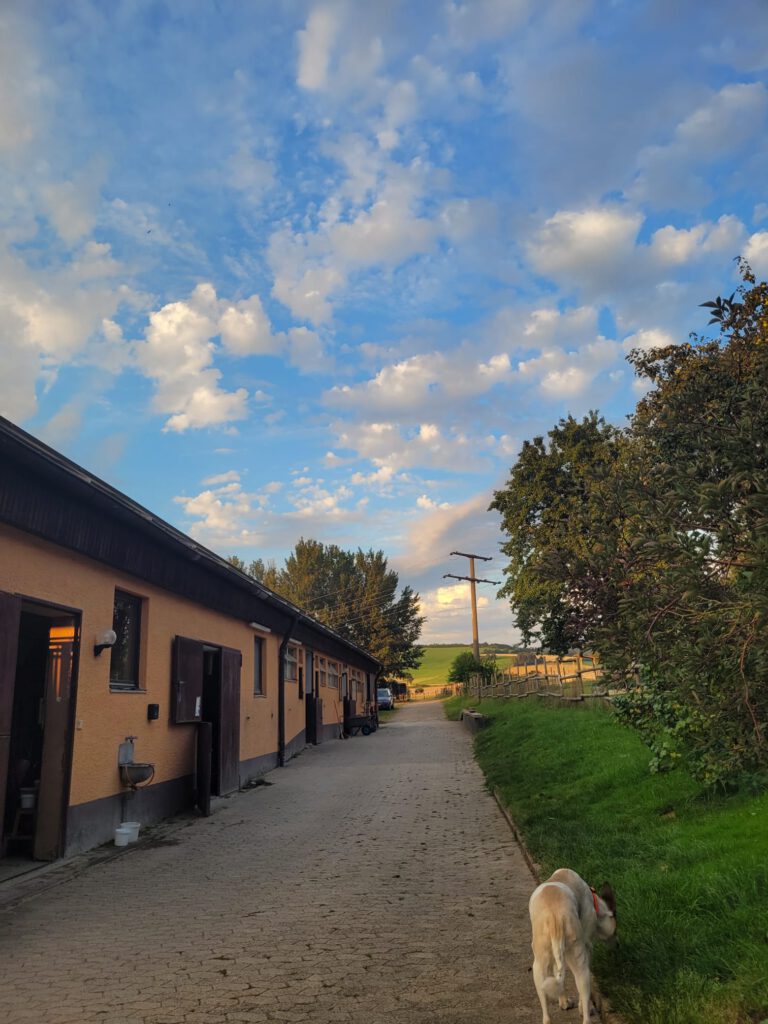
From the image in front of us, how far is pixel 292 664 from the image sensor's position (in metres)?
20.8

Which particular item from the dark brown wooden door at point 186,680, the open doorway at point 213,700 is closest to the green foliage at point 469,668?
the open doorway at point 213,700

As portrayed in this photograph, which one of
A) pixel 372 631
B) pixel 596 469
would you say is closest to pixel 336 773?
pixel 596 469

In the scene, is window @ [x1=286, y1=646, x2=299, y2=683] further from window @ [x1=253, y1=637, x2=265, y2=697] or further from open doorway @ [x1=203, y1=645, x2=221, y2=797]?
open doorway @ [x1=203, y1=645, x2=221, y2=797]

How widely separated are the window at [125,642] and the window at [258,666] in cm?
593

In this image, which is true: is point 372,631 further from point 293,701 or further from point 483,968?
point 483,968

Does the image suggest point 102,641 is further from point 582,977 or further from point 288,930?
point 582,977

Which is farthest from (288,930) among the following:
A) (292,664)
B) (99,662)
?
(292,664)

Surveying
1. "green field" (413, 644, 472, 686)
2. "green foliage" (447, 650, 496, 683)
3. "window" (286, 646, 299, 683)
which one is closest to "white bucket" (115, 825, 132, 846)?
"window" (286, 646, 299, 683)

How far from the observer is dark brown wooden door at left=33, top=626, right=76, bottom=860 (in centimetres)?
770

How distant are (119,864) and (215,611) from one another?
567cm

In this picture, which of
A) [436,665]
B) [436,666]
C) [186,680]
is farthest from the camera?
[436,665]

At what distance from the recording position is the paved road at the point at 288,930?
4.01 m

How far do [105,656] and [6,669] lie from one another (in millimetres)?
2152

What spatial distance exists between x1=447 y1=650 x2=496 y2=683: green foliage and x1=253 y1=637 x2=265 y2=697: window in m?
26.9
